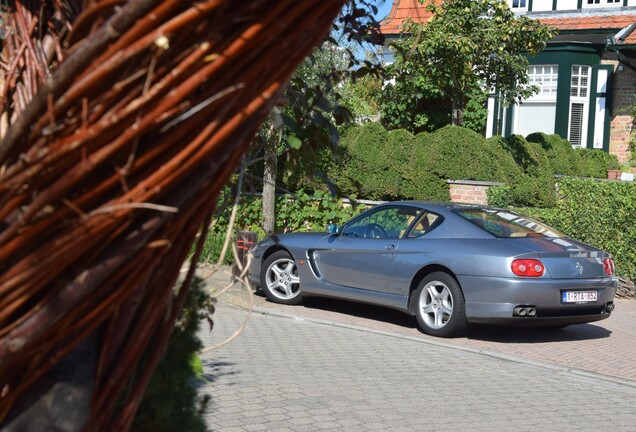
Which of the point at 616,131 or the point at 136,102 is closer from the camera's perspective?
the point at 136,102

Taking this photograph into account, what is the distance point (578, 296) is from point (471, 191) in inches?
263

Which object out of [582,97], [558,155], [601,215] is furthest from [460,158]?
[582,97]

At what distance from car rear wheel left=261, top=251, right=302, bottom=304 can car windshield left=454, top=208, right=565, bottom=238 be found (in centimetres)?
271

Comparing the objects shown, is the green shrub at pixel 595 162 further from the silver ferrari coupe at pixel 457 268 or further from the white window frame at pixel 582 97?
the silver ferrari coupe at pixel 457 268

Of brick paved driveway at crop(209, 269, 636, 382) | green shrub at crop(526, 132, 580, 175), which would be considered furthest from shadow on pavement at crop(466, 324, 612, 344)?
green shrub at crop(526, 132, 580, 175)

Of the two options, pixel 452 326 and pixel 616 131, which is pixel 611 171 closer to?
pixel 616 131

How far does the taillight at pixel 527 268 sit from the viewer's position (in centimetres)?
940

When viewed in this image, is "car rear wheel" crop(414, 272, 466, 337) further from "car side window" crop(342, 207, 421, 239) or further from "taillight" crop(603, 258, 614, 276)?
"taillight" crop(603, 258, 614, 276)

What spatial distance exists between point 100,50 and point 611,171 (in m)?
20.0

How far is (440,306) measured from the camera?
10.1m

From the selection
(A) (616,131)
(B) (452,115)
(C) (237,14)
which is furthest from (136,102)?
(A) (616,131)

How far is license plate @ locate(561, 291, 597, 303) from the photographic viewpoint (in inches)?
378

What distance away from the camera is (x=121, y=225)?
4.66ft

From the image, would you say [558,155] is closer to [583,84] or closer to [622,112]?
[622,112]
